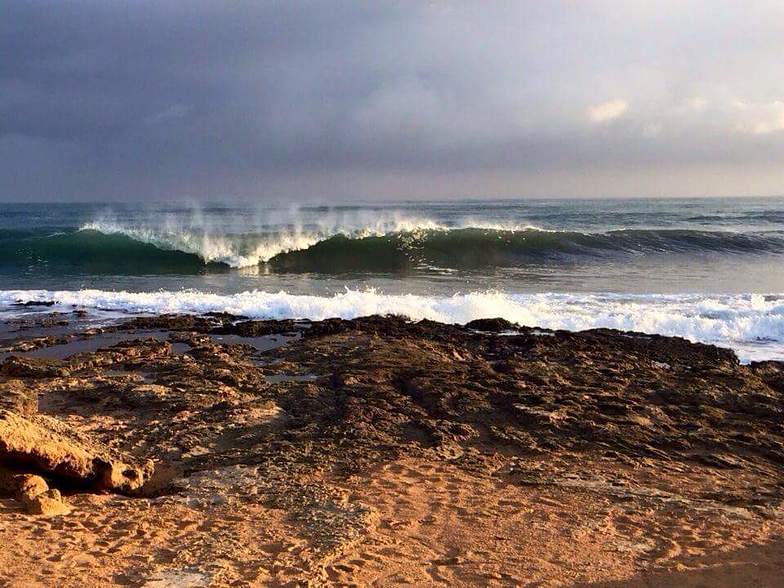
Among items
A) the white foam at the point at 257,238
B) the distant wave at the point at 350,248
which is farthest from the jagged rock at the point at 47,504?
the white foam at the point at 257,238

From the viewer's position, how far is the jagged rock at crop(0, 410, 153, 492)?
4.08 m

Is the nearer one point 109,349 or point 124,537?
point 124,537

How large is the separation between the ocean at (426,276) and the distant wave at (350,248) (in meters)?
0.09

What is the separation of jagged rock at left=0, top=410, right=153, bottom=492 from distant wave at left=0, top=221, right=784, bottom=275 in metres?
16.5

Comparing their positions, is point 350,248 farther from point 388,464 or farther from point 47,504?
point 47,504

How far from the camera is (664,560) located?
378cm

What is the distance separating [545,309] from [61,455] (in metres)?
9.49

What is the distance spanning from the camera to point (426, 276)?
758 inches

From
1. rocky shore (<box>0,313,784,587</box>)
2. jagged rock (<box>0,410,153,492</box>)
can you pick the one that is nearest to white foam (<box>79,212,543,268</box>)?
rocky shore (<box>0,313,784,587</box>)

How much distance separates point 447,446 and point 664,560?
7.36ft

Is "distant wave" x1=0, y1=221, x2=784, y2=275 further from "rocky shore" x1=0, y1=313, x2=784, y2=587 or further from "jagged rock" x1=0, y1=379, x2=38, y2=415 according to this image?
"jagged rock" x1=0, y1=379, x2=38, y2=415

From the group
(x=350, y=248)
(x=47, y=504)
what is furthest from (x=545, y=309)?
(x=350, y=248)

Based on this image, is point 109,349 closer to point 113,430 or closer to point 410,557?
point 113,430

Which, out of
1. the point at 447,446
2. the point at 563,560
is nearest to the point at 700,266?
the point at 447,446
